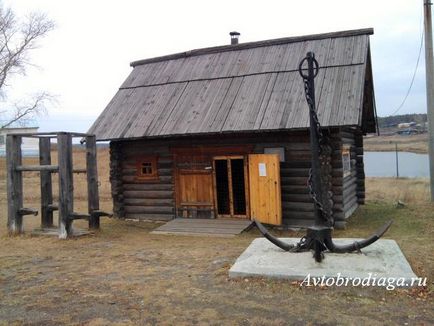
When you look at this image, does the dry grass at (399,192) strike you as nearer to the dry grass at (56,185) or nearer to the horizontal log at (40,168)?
the dry grass at (56,185)

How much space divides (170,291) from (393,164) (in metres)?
40.6

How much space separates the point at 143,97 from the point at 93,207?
14.1 feet

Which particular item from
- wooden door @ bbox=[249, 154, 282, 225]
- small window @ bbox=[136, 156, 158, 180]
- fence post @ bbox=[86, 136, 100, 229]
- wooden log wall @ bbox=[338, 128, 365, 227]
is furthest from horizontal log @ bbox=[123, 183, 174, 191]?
wooden log wall @ bbox=[338, 128, 365, 227]

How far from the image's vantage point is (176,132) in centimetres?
1191

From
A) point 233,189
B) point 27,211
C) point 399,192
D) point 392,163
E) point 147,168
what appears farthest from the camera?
point 392,163

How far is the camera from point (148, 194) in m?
13.3

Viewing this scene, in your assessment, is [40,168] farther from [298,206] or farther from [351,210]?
[351,210]

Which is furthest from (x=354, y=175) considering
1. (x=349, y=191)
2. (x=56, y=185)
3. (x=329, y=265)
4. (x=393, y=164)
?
(x=393, y=164)

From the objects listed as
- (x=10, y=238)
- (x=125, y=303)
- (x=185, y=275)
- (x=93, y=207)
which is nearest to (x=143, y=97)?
(x=93, y=207)

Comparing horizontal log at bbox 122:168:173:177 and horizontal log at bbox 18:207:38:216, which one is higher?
horizontal log at bbox 122:168:173:177

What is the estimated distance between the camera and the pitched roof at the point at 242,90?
11102 millimetres

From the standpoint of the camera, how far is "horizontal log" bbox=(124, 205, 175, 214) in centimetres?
1300

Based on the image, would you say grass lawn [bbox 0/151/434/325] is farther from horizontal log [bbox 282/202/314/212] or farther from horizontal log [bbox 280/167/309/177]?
horizontal log [bbox 280/167/309/177]

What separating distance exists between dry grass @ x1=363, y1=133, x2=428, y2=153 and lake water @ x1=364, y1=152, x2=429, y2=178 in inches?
28.1
